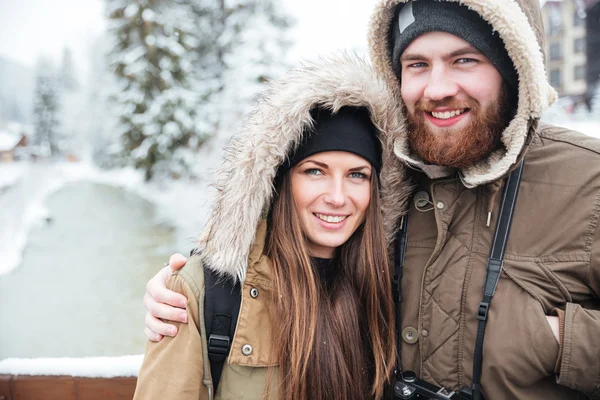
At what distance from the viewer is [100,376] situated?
2.44 meters

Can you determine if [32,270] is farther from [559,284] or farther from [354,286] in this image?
[559,284]

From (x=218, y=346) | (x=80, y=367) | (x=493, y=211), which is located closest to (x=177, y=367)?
(x=218, y=346)

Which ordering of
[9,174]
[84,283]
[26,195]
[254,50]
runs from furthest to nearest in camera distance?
[26,195], [9,174], [254,50], [84,283]

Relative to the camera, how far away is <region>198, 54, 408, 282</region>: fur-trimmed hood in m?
1.88

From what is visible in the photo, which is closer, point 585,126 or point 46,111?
point 585,126

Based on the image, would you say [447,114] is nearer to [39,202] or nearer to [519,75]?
[519,75]

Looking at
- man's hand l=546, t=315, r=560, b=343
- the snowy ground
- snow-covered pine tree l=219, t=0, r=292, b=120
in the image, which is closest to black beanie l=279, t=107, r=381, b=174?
man's hand l=546, t=315, r=560, b=343

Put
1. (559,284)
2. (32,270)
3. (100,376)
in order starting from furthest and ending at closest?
(32,270), (100,376), (559,284)

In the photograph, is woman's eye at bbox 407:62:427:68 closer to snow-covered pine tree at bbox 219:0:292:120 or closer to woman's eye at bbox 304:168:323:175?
woman's eye at bbox 304:168:323:175

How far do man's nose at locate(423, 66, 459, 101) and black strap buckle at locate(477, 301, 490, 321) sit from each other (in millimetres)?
905

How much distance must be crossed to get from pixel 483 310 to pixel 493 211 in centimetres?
43

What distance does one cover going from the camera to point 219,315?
1756mm

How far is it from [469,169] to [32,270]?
12.2m

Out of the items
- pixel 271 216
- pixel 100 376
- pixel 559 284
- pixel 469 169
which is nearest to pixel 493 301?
pixel 559 284
